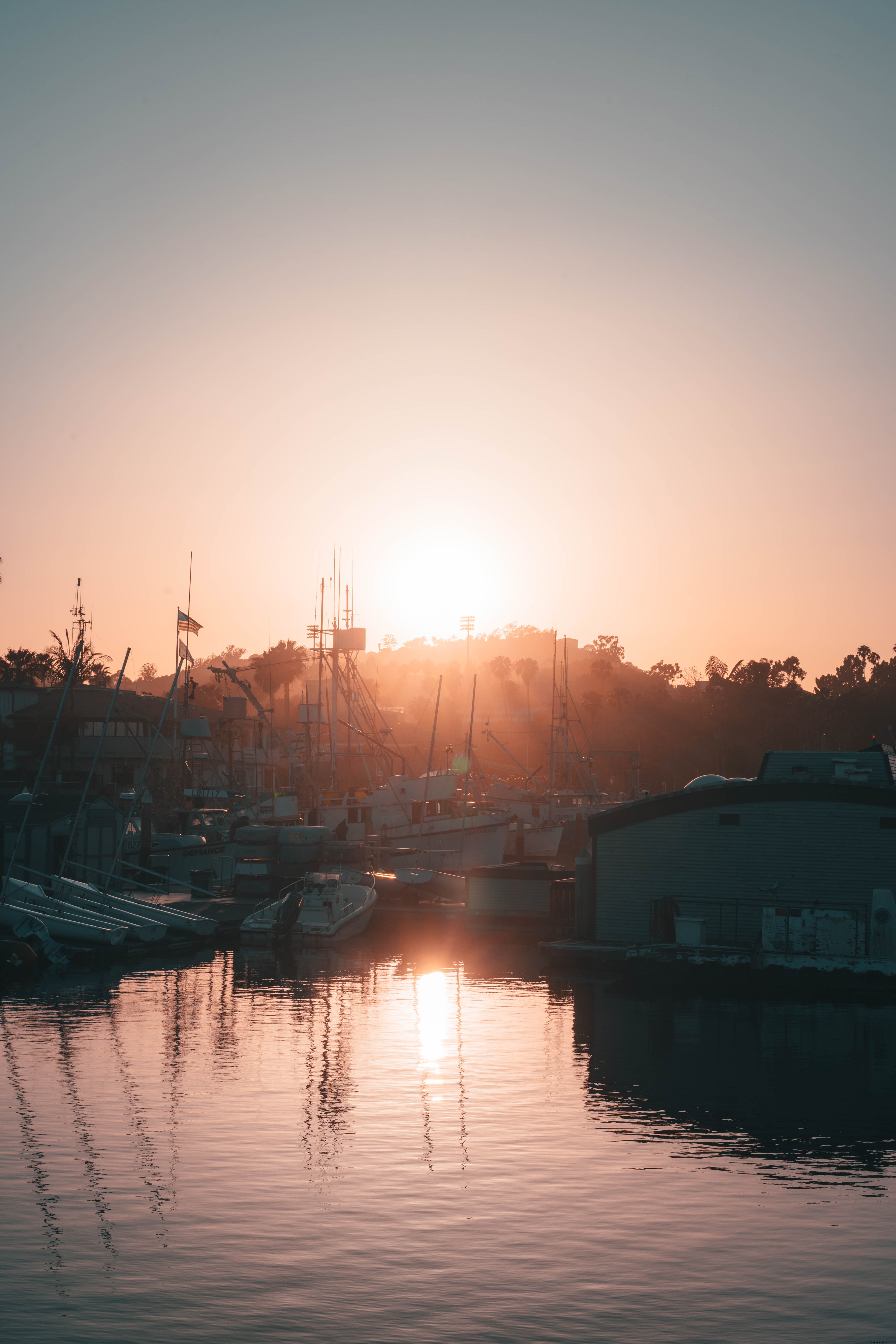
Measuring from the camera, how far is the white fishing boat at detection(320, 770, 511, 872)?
7794 cm

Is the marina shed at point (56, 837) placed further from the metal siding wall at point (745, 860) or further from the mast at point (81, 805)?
the metal siding wall at point (745, 860)

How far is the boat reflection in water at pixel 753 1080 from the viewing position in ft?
71.6

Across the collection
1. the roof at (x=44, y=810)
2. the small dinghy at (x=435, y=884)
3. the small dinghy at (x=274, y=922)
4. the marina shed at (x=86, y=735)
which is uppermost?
the marina shed at (x=86, y=735)

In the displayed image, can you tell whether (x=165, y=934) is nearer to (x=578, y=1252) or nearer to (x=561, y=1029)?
(x=561, y=1029)

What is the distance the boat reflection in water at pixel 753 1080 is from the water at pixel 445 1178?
0.11m

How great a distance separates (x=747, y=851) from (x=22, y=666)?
9777cm

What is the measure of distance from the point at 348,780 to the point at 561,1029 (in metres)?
68.9

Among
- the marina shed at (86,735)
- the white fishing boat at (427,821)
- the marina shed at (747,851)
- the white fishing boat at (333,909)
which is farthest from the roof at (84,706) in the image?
the marina shed at (747,851)

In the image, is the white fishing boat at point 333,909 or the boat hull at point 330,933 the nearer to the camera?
the boat hull at point 330,933

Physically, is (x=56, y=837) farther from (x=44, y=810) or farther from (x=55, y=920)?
(x=55, y=920)

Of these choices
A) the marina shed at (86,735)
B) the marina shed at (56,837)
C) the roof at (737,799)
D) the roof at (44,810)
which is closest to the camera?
the roof at (737,799)

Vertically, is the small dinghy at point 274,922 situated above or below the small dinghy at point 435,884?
below

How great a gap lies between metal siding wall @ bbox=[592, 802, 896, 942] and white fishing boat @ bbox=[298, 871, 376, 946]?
43.5ft

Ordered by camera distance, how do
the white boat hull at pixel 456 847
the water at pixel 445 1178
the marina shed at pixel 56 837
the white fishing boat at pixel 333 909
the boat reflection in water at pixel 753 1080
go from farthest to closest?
the white boat hull at pixel 456 847
the marina shed at pixel 56 837
the white fishing boat at pixel 333 909
the boat reflection in water at pixel 753 1080
the water at pixel 445 1178
